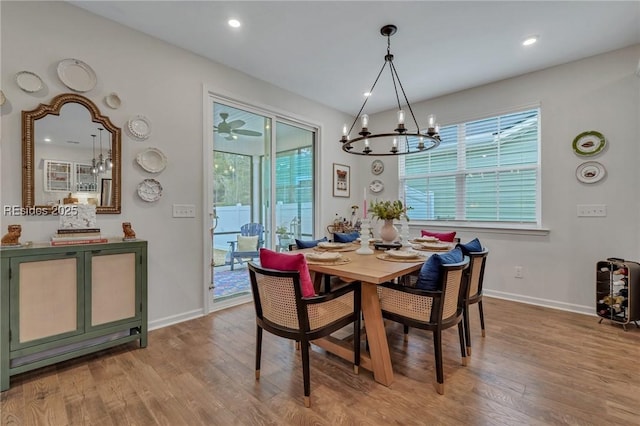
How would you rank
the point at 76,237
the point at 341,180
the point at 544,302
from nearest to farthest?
1. the point at 76,237
2. the point at 544,302
3. the point at 341,180

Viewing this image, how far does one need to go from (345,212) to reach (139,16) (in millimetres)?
3653

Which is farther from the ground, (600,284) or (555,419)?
(600,284)

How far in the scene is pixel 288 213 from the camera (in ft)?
14.2

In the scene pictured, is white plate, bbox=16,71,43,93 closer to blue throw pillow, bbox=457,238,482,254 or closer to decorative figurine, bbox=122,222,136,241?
decorative figurine, bbox=122,222,136,241

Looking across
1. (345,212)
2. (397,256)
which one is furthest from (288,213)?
(397,256)

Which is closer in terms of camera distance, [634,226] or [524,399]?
[524,399]

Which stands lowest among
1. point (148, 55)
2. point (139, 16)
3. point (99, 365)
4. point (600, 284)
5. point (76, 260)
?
point (99, 365)

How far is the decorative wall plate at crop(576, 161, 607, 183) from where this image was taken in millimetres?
3111

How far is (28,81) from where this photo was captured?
2.17m

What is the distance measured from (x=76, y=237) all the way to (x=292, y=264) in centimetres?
173

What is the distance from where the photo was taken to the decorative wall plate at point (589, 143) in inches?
122

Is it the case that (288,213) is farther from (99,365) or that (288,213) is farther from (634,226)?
(634,226)

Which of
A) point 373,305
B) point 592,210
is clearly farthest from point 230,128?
point 592,210

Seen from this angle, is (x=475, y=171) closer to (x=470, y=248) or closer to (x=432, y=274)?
(x=470, y=248)
